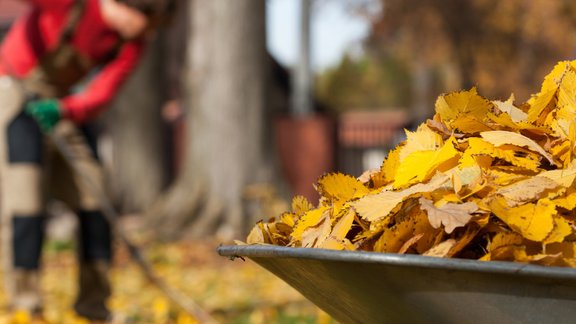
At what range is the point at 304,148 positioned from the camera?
17484 mm

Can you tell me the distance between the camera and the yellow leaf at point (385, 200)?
6.96 ft

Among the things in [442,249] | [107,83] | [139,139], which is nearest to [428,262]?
[442,249]

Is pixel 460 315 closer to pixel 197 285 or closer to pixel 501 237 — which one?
pixel 501 237

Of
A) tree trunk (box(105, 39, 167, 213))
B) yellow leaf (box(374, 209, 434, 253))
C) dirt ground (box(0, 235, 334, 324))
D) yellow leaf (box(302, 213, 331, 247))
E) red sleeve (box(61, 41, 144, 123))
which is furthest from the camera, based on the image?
tree trunk (box(105, 39, 167, 213))

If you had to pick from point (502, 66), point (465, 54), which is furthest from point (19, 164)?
point (502, 66)

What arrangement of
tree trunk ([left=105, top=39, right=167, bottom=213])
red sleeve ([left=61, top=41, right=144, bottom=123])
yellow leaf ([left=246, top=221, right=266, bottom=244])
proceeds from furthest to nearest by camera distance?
tree trunk ([left=105, top=39, right=167, bottom=213])
red sleeve ([left=61, top=41, right=144, bottom=123])
yellow leaf ([left=246, top=221, right=266, bottom=244])

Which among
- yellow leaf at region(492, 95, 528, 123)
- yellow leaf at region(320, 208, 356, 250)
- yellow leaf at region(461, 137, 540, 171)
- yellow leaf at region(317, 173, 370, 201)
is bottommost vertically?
yellow leaf at region(320, 208, 356, 250)

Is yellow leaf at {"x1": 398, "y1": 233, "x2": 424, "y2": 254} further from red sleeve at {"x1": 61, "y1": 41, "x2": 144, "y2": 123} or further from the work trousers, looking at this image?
red sleeve at {"x1": 61, "y1": 41, "x2": 144, "y2": 123}

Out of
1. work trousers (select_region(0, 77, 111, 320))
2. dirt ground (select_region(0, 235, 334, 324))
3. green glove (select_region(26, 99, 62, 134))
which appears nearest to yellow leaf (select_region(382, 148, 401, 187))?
dirt ground (select_region(0, 235, 334, 324))

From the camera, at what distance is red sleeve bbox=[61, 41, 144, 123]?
5668mm

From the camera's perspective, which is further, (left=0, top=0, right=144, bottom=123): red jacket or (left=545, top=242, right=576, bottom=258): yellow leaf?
(left=0, top=0, right=144, bottom=123): red jacket

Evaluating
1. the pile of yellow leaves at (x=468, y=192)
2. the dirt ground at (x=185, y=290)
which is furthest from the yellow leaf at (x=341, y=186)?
the dirt ground at (x=185, y=290)

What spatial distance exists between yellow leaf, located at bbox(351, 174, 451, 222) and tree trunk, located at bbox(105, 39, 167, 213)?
1248cm

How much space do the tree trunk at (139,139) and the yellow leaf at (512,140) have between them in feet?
40.8
